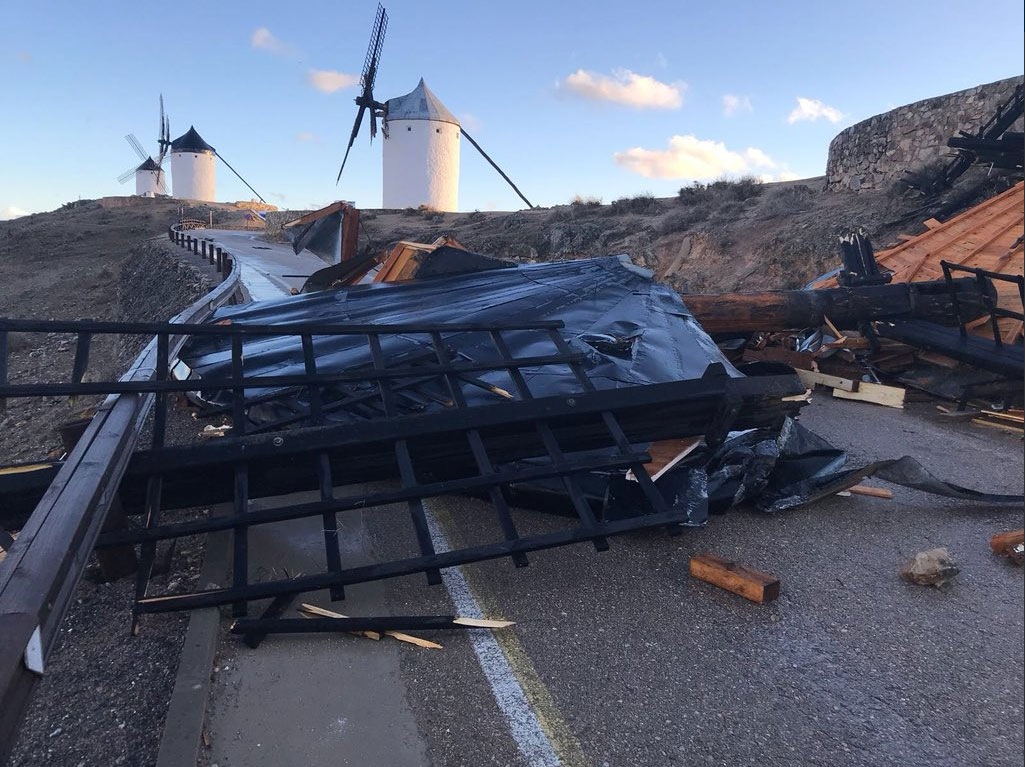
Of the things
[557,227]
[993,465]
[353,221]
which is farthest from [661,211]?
[993,465]

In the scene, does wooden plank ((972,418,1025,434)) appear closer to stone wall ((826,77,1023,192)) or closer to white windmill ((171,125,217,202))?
stone wall ((826,77,1023,192))

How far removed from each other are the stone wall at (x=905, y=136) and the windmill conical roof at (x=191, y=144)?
81.1 m

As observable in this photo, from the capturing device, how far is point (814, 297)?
8883 millimetres

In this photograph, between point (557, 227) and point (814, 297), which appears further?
point (557, 227)

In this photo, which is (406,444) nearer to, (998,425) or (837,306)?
(837,306)

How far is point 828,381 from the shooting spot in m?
9.08

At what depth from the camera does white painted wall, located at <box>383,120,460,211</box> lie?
174ft

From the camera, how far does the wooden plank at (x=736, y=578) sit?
383 cm

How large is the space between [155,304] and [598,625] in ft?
65.7

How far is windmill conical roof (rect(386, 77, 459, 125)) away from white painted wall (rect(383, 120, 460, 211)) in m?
0.41

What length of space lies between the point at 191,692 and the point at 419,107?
182 feet

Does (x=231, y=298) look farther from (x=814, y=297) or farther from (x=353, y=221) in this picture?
(x=814, y=297)

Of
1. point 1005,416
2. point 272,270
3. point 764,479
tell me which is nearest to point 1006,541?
point 764,479

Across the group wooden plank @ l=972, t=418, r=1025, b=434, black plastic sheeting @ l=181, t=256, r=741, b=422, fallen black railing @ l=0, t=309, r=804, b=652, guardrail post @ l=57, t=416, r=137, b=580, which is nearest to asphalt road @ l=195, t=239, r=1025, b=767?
fallen black railing @ l=0, t=309, r=804, b=652
